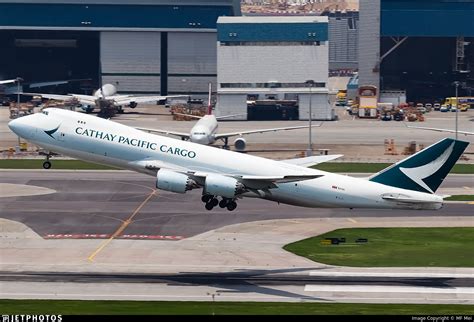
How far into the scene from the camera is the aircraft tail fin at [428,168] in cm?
10056

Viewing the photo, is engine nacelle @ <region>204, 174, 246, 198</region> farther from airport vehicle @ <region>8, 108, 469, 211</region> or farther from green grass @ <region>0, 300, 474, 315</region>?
green grass @ <region>0, 300, 474, 315</region>

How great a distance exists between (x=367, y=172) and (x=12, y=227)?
5994 centimetres

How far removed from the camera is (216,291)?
3967 inches

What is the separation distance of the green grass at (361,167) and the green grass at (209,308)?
78.6 m

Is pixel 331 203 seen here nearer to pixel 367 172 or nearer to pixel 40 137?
pixel 40 137

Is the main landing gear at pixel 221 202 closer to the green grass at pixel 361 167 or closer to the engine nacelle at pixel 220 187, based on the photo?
the engine nacelle at pixel 220 187

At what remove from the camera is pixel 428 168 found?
4003 inches

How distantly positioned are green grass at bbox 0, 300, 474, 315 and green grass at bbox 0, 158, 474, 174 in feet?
258

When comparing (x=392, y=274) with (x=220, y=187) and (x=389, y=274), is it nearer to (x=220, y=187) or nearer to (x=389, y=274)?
(x=389, y=274)

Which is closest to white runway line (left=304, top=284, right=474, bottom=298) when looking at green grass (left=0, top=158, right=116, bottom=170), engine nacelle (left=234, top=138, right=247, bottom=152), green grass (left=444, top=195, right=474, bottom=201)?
green grass (left=444, top=195, right=474, bottom=201)

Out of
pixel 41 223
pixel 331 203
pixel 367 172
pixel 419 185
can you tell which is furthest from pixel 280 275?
pixel 367 172

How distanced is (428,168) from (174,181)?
2145cm

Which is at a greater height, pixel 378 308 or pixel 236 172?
pixel 236 172

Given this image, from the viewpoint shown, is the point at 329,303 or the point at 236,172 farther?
the point at 236,172
